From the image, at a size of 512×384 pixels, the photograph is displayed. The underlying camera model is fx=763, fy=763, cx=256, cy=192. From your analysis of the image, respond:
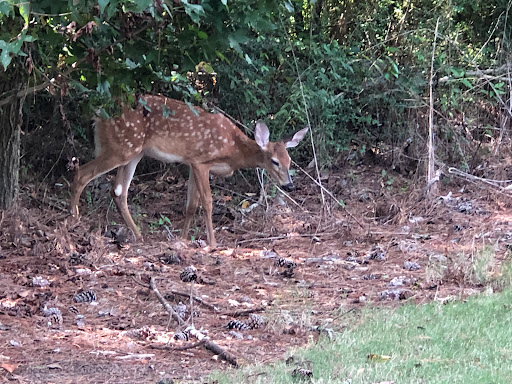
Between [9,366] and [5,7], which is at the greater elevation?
[5,7]

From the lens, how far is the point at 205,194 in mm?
8203

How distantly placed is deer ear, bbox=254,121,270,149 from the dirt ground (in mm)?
830

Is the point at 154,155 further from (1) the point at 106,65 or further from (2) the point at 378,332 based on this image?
(2) the point at 378,332

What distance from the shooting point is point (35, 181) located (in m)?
9.23

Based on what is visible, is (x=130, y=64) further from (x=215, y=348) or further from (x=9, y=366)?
(x=9, y=366)

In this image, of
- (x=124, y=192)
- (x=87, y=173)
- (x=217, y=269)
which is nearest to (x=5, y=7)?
(x=217, y=269)

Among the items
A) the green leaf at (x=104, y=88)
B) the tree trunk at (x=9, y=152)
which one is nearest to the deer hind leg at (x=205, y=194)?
the tree trunk at (x=9, y=152)

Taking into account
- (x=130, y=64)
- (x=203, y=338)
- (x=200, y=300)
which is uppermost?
(x=130, y=64)

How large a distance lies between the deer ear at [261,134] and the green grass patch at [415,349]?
141 inches

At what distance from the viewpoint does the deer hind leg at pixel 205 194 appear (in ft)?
25.7

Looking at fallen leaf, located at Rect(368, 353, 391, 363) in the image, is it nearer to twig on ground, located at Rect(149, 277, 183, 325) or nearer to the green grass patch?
the green grass patch

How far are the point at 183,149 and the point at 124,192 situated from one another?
2.61 feet

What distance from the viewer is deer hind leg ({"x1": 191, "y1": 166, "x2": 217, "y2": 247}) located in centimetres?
784

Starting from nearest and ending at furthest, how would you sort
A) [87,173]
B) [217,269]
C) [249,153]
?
[217,269]
[87,173]
[249,153]
